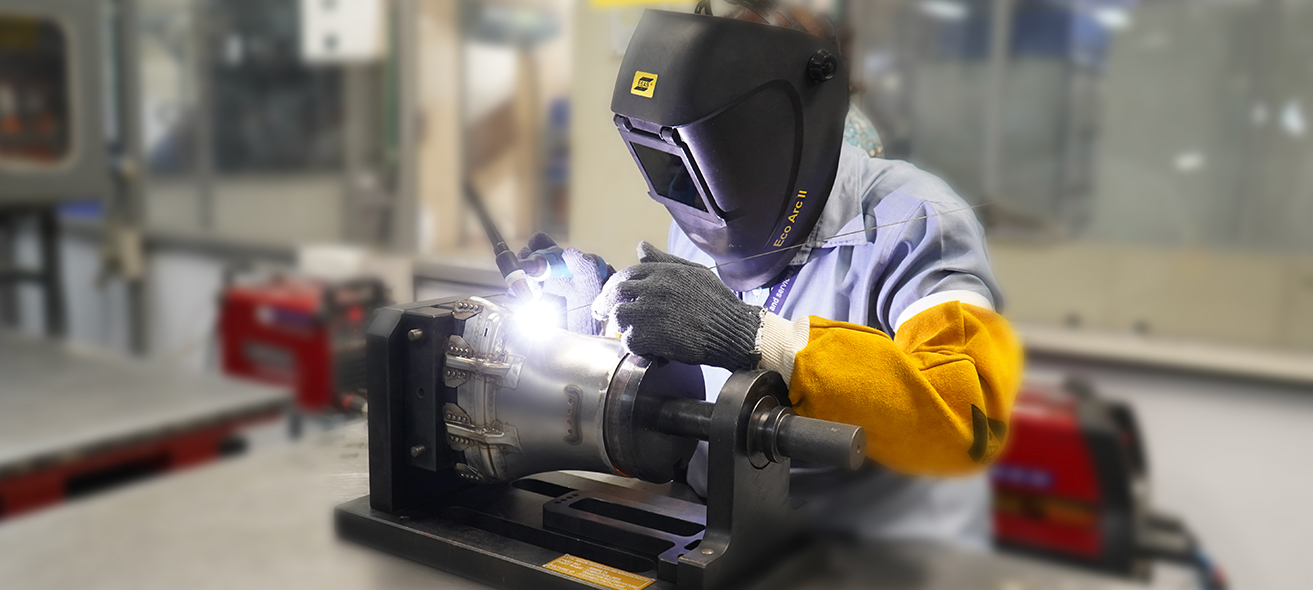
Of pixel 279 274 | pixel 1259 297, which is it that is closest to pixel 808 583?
pixel 1259 297

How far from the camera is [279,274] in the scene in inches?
115

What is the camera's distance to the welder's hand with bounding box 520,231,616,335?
2.34 feet

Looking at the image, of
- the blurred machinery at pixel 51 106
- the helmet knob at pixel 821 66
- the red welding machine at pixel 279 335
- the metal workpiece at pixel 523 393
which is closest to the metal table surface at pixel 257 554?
the metal workpiece at pixel 523 393

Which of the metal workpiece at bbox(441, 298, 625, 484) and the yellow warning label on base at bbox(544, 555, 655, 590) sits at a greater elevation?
the metal workpiece at bbox(441, 298, 625, 484)

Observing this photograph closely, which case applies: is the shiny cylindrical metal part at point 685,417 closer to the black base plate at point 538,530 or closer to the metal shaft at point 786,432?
the metal shaft at point 786,432

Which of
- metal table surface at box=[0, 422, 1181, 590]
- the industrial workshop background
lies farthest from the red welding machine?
metal table surface at box=[0, 422, 1181, 590]

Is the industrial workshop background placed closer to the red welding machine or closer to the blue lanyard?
the red welding machine

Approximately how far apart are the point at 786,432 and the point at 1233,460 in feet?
5.54

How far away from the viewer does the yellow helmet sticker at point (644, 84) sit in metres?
0.62

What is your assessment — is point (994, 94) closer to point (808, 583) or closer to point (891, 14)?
point (891, 14)

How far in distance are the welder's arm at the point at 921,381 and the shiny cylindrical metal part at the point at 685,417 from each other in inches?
3.5

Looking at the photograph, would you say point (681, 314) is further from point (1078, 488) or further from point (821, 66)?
point (1078, 488)

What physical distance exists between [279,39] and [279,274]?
124 centimetres

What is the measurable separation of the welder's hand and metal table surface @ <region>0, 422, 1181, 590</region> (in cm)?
25
